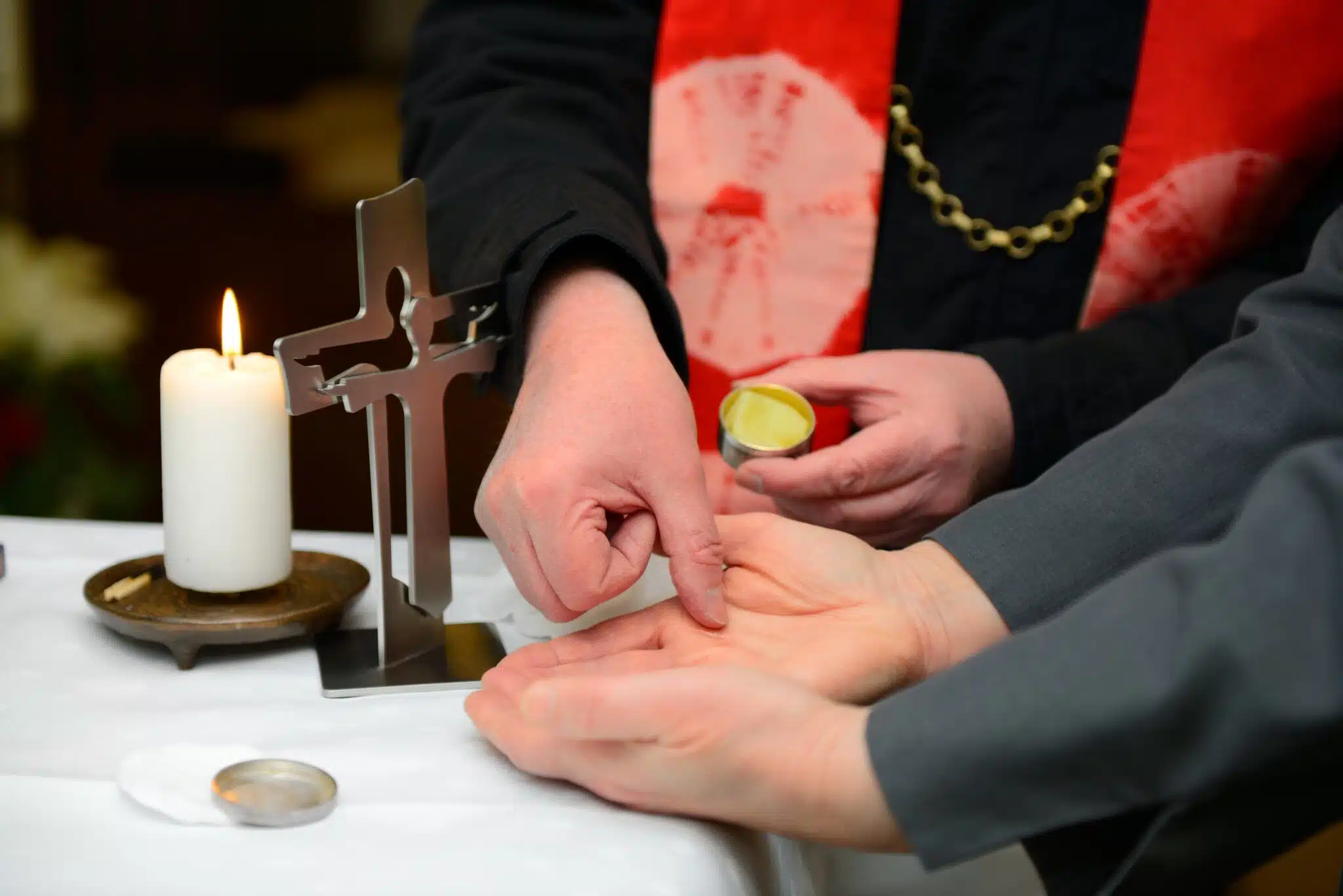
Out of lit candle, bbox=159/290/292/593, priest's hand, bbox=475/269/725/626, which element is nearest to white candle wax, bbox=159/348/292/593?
lit candle, bbox=159/290/292/593

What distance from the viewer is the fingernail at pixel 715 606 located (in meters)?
0.76

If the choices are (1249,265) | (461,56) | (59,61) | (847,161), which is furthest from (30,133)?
(1249,265)

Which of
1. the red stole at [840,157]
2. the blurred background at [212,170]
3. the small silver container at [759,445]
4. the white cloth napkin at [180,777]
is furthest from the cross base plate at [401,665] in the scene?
the blurred background at [212,170]

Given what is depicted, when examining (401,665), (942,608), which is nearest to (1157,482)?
(942,608)

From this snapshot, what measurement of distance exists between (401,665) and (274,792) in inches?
7.1

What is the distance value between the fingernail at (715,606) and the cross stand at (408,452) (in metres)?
0.14

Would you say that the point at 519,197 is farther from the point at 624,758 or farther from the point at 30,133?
the point at 30,133

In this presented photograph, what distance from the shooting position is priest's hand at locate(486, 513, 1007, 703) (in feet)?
2.42

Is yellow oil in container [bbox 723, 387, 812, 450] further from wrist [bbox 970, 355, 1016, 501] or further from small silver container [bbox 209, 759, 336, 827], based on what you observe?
small silver container [bbox 209, 759, 336, 827]

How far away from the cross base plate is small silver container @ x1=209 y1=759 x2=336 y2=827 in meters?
0.11

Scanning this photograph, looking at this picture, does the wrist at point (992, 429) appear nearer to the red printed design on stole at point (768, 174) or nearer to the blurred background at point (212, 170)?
the red printed design on stole at point (768, 174)

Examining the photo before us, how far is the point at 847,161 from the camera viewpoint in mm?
1161

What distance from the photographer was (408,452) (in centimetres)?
79

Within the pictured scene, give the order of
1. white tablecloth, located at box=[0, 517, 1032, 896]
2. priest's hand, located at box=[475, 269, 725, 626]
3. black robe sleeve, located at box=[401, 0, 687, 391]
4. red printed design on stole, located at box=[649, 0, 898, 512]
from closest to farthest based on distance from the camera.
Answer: white tablecloth, located at box=[0, 517, 1032, 896], priest's hand, located at box=[475, 269, 725, 626], black robe sleeve, located at box=[401, 0, 687, 391], red printed design on stole, located at box=[649, 0, 898, 512]
